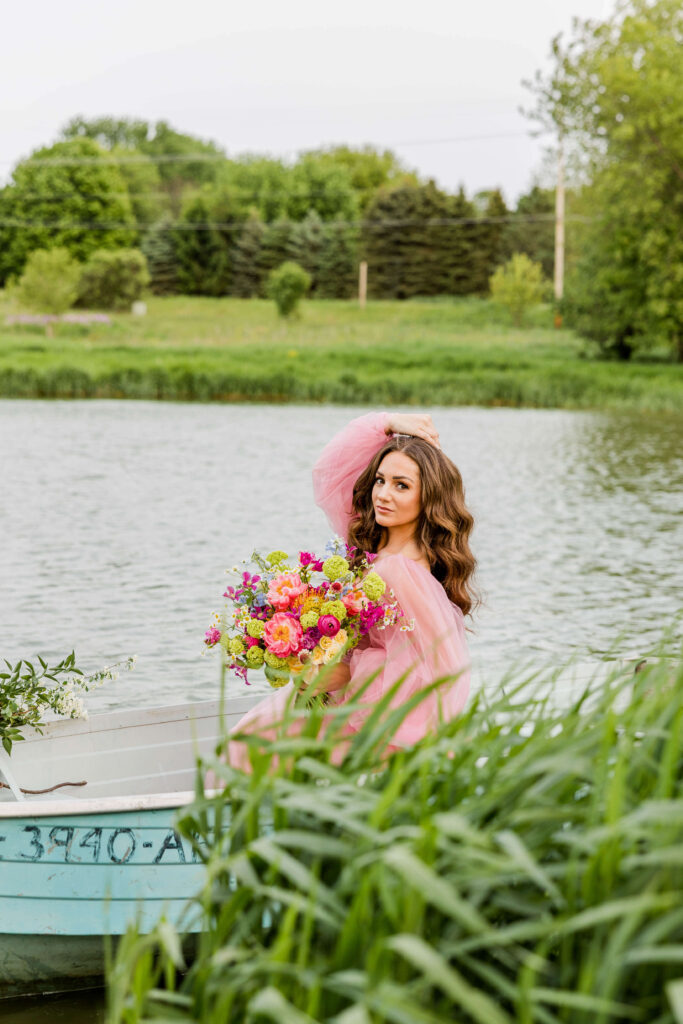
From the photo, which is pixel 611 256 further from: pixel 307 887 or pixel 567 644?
pixel 307 887

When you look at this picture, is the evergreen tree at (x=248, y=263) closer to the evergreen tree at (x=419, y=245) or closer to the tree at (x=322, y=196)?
the evergreen tree at (x=419, y=245)

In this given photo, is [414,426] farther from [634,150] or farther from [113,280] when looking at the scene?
[113,280]

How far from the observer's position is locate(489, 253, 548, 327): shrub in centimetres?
4344

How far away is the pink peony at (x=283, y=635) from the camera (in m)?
3.21

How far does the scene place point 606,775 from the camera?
1.93 m

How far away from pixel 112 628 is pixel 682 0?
29355 mm

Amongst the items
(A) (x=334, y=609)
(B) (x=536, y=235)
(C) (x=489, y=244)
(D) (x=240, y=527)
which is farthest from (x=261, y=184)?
(A) (x=334, y=609)

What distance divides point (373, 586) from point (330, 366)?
28332 mm

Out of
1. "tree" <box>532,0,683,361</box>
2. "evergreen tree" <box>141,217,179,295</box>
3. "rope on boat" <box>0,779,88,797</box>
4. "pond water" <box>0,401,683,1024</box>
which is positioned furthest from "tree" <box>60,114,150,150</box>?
"rope on boat" <box>0,779,88,797</box>

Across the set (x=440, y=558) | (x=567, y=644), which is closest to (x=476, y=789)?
(x=440, y=558)

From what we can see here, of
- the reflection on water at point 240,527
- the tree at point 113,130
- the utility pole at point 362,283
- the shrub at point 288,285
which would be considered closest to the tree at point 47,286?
the shrub at point 288,285

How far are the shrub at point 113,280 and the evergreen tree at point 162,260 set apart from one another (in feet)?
22.1

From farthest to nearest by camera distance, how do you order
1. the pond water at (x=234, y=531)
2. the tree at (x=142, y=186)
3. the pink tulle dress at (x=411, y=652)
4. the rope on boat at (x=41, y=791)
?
1. the tree at (x=142, y=186)
2. the pond water at (x=234, y=531)
3. the rope on boat at (x=41, y=791)
4. the pink tulle dress at (x=411, y=652)

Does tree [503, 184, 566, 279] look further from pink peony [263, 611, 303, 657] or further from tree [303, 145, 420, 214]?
pink peony [263, 611, 303, 657]
